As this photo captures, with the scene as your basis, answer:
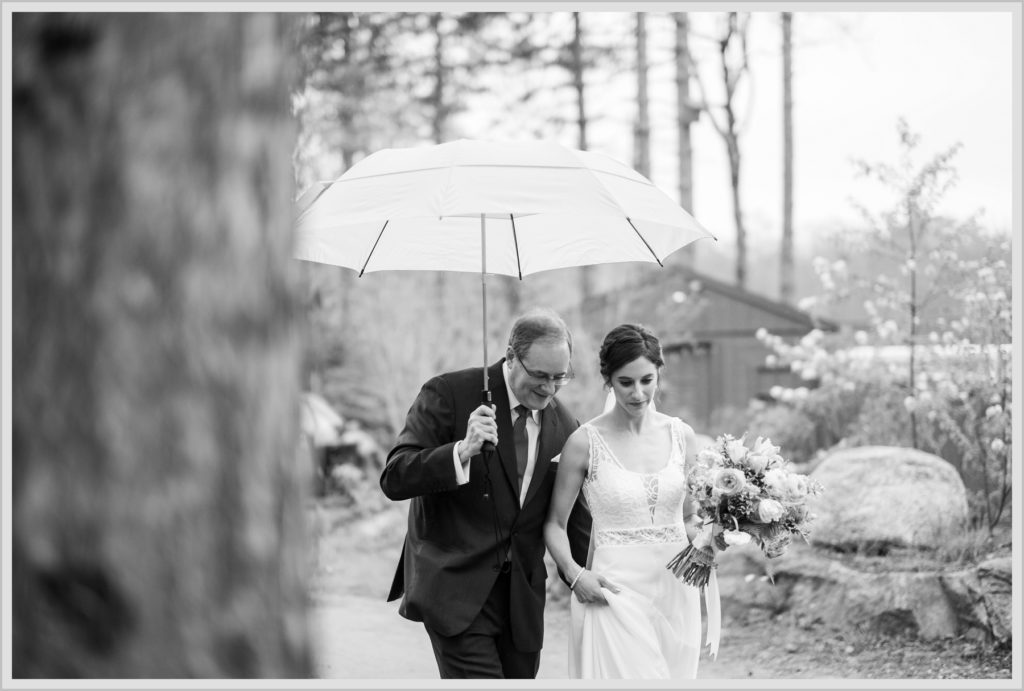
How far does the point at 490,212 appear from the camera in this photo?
434 centimetres

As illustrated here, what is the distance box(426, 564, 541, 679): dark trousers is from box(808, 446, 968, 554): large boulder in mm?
4959

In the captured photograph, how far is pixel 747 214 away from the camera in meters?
22.6

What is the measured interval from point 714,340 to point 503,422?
11.6 metres

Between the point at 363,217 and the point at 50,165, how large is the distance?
9.35 ft

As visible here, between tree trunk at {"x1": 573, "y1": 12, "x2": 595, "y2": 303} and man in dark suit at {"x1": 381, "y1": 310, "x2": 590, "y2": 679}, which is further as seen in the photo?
tree trunk at {"x1": 573, "y1": 12, "x2": 595, "y2": 303}

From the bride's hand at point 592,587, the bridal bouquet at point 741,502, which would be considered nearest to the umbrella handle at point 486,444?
the bride's hand at point 592,587

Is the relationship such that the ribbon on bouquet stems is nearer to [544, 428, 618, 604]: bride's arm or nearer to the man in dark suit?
[544, 428, 618, 604]: bride's arm

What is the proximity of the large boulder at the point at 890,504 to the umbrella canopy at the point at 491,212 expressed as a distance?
4.59m

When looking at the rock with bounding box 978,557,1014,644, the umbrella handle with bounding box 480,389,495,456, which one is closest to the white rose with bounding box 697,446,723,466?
the umbrella handle with bounding box 480,389,495,456

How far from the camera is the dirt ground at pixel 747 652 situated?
7875 mm

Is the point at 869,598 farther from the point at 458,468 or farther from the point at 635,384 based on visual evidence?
the point at 458,468

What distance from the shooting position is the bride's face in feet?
15.3

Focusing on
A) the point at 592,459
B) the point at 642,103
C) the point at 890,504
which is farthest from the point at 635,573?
the point at 642,103

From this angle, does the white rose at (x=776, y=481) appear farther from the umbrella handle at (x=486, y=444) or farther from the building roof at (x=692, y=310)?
the building roof at (x=692, y=310)
